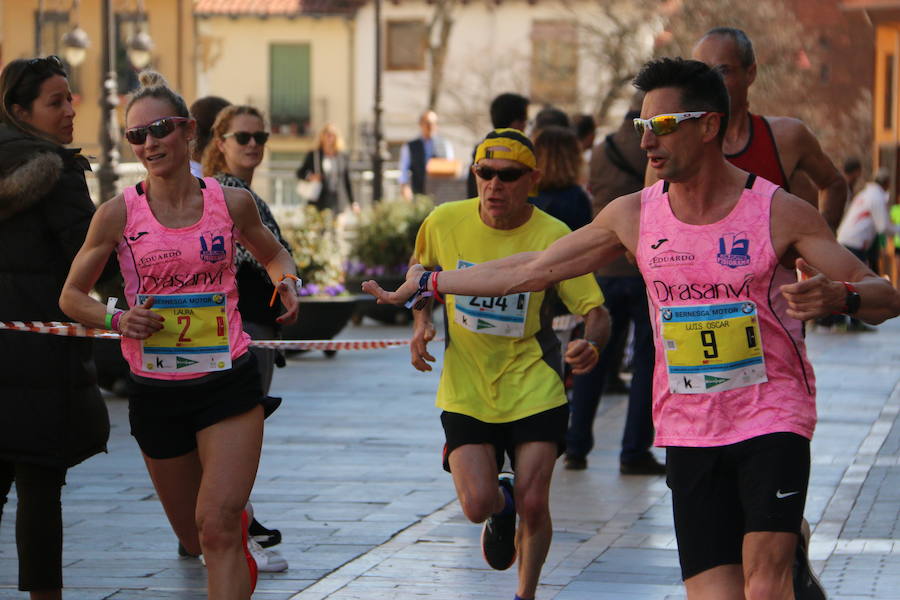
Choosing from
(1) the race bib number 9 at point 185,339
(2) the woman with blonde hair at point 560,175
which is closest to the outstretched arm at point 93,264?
(1) the race bib number 9 at point 185,339

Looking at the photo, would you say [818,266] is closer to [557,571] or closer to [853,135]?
[557,571]

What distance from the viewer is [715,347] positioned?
14.9ft

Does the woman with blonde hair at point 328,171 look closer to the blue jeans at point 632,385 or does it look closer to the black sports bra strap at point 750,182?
the blue jeans at point 632,385

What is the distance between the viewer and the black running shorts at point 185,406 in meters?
5.42

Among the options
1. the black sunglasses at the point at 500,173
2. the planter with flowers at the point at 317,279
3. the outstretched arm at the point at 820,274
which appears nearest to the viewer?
the outstretched arm at the point at 820,274

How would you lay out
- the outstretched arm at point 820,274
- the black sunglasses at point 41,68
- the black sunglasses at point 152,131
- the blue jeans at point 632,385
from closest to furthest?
the outstretched arm at point 820,274 < the black sunglasses at point 152,131 < the black sunglasses at point 41,68 < the blue jeans at point 632,385

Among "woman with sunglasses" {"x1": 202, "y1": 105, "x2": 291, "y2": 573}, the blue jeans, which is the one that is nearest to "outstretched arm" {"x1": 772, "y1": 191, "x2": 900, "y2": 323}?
"woman with sunglasses" {"x1": 202, "y1": 105, "x2": 291, "y2": 573}

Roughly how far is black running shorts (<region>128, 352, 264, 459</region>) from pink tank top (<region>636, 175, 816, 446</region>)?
60.1 inches

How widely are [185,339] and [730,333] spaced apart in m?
1.83

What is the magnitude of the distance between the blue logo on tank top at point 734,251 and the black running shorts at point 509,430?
1738mm

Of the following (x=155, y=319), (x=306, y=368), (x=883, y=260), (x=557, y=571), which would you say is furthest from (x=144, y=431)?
(x=883, y=260)

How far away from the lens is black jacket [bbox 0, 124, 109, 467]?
5.68 meters

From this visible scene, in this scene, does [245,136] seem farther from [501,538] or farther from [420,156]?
[420,156]

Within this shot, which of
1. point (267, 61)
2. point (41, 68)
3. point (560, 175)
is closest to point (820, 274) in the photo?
point (41, 68)
